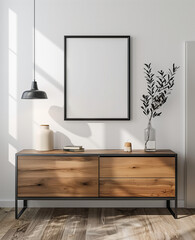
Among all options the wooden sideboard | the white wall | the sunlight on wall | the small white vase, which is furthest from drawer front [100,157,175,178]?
the sunlight on wall

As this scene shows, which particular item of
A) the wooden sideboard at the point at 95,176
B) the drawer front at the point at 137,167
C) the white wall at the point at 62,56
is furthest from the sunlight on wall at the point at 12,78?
the drawer front at the point at 137,167

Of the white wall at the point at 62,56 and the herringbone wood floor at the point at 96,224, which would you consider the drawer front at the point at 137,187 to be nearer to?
the herringbone wood floor at the point at 96,224

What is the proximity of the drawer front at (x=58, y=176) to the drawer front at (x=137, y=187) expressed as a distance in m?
0.13

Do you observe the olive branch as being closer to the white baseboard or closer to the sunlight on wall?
the white baseboard

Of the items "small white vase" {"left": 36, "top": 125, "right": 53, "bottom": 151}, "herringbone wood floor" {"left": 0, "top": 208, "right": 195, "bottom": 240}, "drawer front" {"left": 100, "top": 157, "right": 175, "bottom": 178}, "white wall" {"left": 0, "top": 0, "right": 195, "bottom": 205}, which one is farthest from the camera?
"white wall" {"left": 0, "top": 0, "right": 195, "bottom": 205}

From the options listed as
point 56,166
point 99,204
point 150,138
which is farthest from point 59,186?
point 150,138

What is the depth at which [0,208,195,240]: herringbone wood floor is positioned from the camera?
9.22 ft

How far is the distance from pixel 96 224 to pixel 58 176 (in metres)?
0.63

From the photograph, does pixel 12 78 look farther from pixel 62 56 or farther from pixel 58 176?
pixel 58 176

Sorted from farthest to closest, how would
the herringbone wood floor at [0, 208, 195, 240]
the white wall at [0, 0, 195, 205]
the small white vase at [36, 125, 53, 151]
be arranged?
the white wall at [0, 0, 195, 205]
the small white vase at [36, 125, 53, 151]
the herringbone wood floor at [0, 208, 195, 240]

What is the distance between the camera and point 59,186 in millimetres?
3248

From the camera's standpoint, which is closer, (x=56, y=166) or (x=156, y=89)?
(x=56, y=166)

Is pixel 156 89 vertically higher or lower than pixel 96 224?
higher

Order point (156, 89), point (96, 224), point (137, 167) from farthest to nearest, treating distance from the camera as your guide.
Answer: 1. point (156, 89)
2. point (137, 167)
3. point (96, 224)
